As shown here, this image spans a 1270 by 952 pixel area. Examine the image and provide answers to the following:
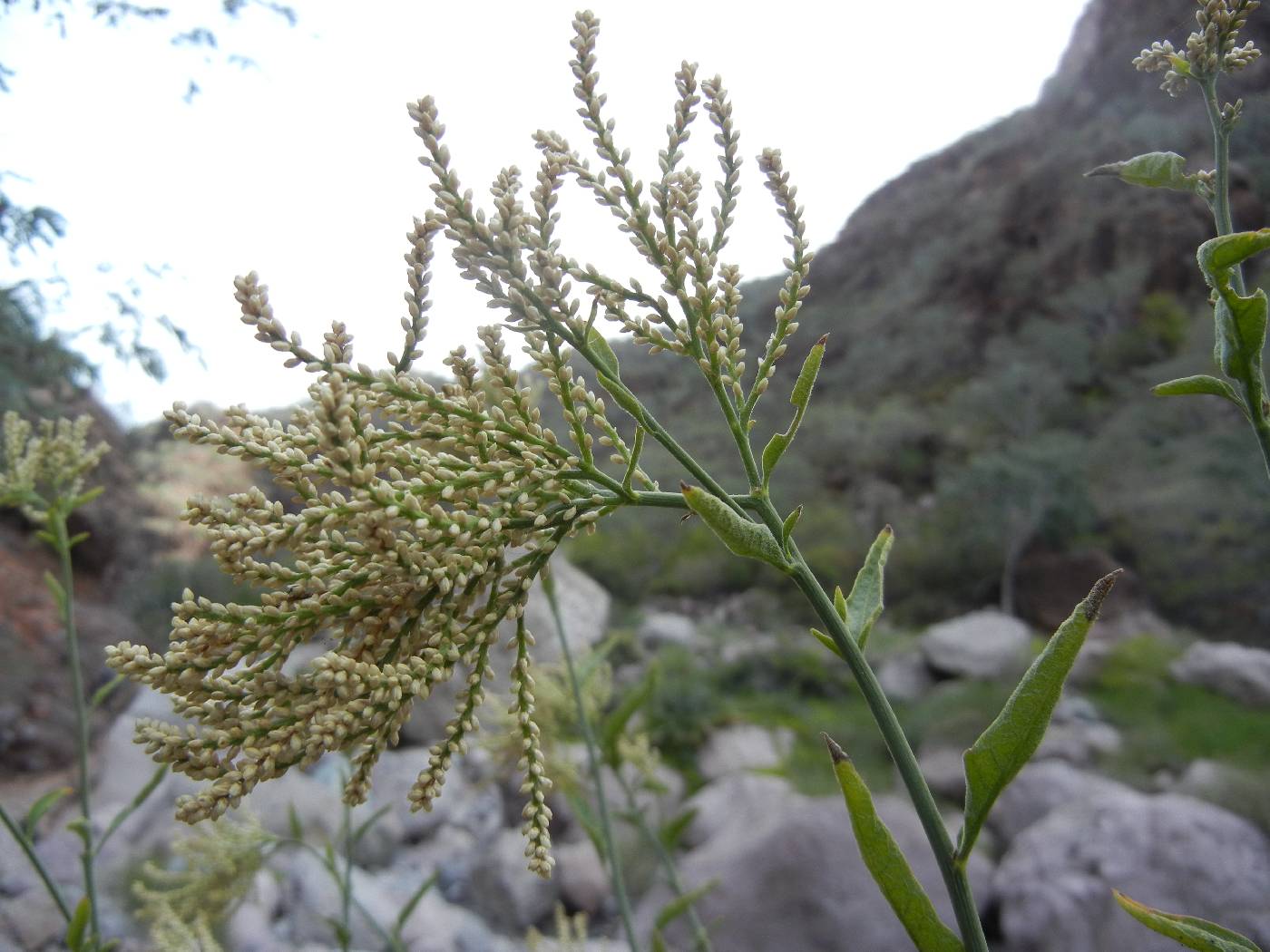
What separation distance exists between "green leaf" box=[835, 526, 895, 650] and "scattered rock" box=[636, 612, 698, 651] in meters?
10.8

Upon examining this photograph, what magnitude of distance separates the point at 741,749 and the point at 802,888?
354 centimetres

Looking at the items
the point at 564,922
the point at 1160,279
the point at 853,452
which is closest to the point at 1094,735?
the point at 564,922

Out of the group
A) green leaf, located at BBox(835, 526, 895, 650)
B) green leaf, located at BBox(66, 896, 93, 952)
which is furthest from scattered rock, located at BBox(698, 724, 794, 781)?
green leaf, located at BBox(835, 526, 895, 650)

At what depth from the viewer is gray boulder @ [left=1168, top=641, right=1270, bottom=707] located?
824 cm

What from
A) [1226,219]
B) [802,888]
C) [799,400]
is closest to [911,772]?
[799,400]

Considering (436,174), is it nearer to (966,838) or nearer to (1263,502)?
(966,838)

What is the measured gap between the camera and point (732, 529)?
709mm

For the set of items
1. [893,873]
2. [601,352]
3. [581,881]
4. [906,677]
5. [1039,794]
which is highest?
[601,352]

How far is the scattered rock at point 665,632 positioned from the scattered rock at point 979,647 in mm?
3446

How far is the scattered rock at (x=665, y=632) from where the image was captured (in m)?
11.9

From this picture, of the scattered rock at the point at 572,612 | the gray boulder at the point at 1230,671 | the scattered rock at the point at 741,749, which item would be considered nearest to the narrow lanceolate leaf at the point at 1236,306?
the scattered rock at the point at 572,612

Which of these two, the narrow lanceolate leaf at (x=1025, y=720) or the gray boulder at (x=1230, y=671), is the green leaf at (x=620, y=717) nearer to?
the narrow lanceolate leaf at (x=1025, y=720)

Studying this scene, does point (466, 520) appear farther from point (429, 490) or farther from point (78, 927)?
point (78, 927)

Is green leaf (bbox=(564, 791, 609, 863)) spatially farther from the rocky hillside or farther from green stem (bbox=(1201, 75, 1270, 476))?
the rocky hillside
